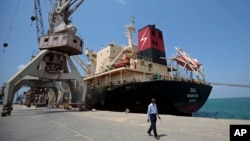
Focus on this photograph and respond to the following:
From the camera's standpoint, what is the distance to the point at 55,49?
2520 centimetres

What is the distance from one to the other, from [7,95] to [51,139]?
16.2 m

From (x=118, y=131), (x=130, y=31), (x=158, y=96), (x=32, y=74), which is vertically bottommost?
(x=118, y=131)

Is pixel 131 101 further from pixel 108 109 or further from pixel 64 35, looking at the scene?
pixel 64 35

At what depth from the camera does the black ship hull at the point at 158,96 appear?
60.4ft

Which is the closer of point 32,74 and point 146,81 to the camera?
point 146,81

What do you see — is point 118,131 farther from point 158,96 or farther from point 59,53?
point 59,53

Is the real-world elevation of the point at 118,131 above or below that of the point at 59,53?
below

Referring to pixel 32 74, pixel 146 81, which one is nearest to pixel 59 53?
pixel 32 74

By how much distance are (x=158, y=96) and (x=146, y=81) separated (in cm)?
201

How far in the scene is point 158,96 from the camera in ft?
60.4

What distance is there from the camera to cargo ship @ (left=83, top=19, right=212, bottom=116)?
18.8 meters

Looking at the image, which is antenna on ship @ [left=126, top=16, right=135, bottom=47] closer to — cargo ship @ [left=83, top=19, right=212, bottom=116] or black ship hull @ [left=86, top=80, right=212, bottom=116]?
cargo ship @ [left=83, top=19, right=212, bottom=116]

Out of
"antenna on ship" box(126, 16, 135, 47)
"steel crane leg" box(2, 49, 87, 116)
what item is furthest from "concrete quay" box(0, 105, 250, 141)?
"antenna on ship" box(126, 16, 135, 47)

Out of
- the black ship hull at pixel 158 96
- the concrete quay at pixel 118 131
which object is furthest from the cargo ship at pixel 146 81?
the concrete quay at pixel 118 131
